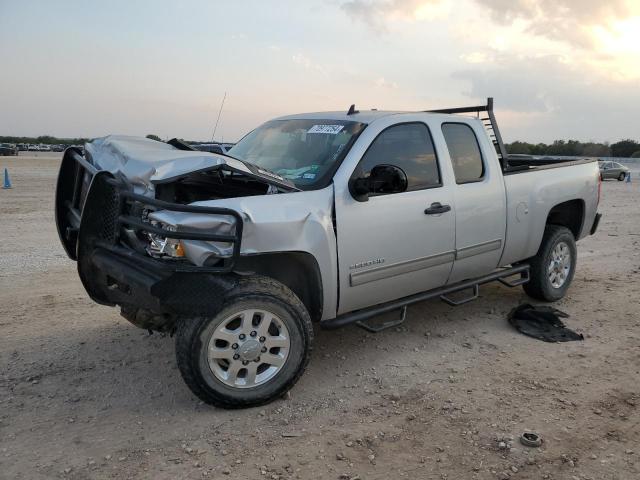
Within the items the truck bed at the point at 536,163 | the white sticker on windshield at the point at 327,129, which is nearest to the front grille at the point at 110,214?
the white sticker on windshield at the point at 327,129

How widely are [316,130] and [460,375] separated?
7.34 ft

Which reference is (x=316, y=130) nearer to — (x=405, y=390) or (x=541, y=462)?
(x=405, y=390)

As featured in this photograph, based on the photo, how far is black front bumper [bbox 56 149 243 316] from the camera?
3.16 meters

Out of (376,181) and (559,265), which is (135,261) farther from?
(559,265)

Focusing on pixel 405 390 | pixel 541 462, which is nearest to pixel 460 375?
pixel 405 390

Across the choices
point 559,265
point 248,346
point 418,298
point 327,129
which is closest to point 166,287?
point 248,346

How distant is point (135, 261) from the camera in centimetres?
340

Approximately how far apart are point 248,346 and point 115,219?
48.4 inches

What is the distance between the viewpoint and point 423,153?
4.48m

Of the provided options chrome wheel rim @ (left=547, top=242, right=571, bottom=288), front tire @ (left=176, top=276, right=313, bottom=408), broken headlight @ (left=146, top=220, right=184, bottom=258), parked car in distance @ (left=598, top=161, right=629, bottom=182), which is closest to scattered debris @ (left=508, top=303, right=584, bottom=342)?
chrome wheel rim @ (left=547, top=242, right=571, bottom=288)

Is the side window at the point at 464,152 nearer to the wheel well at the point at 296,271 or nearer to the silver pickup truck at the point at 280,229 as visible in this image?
the silver pickup truck at the point at 280,229

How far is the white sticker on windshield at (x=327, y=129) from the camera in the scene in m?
4.32

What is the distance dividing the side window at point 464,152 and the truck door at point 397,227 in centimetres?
22

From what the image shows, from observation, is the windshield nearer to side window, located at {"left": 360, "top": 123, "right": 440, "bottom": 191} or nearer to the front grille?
side window, located at {"left": 360, "top": 123, "right": 440, "bottom": 191}
